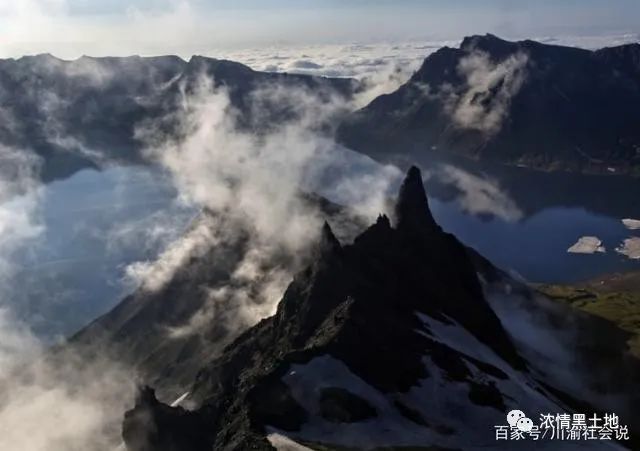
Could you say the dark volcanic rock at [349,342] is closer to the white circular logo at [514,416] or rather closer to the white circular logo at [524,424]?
the white circular logo at [514,416]

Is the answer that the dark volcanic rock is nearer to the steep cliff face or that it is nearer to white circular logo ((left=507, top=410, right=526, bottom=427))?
the steep cliff face

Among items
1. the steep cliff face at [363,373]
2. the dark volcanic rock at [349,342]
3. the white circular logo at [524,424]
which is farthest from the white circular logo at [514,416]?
the dark volcanic rock at [349,342]

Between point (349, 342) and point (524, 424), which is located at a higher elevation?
point (349, 342)

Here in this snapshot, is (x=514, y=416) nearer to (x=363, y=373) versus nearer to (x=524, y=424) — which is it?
(x=524, y=424)

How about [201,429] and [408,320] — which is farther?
[408,320]

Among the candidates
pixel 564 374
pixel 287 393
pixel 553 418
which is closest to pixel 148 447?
pixel 287 393

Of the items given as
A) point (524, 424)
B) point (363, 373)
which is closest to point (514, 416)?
point (524, 424)

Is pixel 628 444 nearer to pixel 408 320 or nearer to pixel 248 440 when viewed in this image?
pixel 408 320

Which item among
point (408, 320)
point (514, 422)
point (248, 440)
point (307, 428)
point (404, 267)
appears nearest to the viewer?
point (248, 440)
